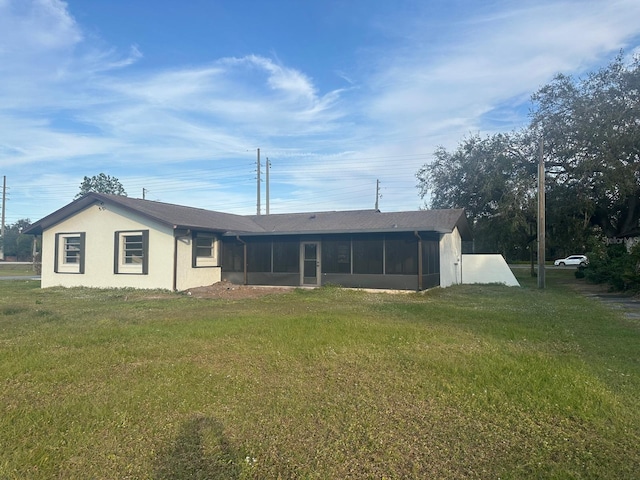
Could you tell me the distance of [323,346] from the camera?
6.43 m

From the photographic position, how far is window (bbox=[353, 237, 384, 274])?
1606 centimetres

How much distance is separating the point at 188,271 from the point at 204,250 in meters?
1.38

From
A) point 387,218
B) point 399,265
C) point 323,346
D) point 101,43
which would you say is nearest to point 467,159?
point 387,218

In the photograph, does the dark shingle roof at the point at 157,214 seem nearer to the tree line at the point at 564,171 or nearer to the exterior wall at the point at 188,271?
the exterior wall at the point at 188,271

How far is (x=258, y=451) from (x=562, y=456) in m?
2.23

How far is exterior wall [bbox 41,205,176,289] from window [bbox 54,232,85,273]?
6.8 inches

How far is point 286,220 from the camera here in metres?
21.9

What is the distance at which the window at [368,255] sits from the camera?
16062 mm

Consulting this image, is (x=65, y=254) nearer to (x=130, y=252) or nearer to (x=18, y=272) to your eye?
(x=130, y=252)

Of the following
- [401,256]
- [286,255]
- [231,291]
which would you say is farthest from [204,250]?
[401,256]

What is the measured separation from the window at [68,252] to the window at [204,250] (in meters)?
4.84

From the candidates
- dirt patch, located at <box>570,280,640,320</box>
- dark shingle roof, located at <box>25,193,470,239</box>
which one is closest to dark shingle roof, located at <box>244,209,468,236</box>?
dark shingle roof, located at <box>25,193,470,239</box>

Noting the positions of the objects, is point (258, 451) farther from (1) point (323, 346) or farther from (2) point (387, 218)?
(2) point (387, 218)

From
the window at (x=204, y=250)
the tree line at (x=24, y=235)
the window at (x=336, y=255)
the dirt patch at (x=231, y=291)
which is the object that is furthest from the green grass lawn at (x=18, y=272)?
the window at (x=336, y=255)
